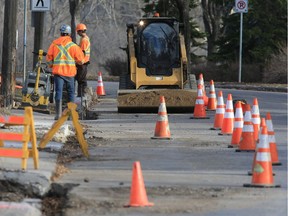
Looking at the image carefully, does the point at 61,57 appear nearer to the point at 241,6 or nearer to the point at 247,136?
the point at 247,136

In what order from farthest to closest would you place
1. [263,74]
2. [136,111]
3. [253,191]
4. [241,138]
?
[263,74]
[136,111]
[241,138]
[253,191]

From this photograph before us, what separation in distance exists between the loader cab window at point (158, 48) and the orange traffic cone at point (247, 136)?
1161cm

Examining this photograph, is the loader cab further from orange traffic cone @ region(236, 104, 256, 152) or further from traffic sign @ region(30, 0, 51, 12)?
orange traffic cone @ region(236, 104, 256, 152)

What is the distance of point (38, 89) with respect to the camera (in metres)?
24.7

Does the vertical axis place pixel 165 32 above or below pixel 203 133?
above

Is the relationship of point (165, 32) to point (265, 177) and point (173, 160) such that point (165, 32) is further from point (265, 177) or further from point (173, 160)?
point (265, 177)

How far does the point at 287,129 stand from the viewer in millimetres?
20859

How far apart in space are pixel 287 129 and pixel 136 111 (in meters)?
5.76

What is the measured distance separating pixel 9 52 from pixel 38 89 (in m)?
1.33

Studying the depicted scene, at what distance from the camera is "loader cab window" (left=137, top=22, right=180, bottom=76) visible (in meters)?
27.8

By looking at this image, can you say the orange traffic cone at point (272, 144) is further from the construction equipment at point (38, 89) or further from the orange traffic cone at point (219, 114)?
the construction equipment at point (38, 89)

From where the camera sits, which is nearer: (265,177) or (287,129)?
(265,177)

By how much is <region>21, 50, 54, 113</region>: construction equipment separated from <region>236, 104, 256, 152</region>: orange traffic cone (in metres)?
9.11

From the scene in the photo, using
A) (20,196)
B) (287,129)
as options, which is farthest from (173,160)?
(287,129)
